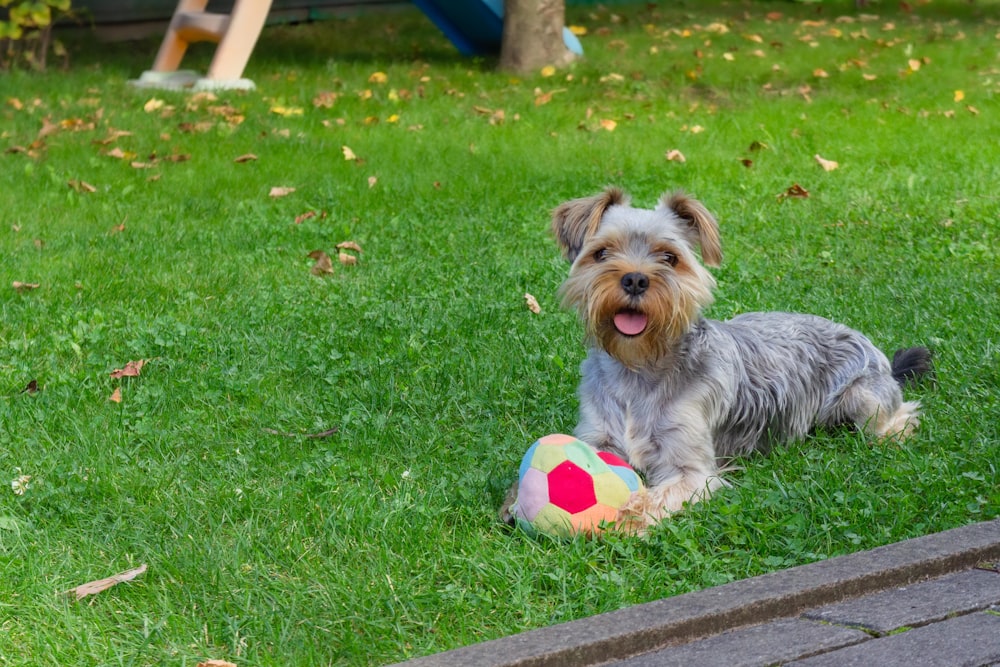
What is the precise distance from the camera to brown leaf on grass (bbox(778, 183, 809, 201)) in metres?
9.90

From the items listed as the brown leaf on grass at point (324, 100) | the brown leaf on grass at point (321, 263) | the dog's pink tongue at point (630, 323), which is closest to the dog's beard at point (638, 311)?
the dog's pink tongue at point (630, 323)

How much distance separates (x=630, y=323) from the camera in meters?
5.02

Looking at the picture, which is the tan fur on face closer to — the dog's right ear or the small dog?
the small dog

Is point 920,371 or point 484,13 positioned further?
point 484,13

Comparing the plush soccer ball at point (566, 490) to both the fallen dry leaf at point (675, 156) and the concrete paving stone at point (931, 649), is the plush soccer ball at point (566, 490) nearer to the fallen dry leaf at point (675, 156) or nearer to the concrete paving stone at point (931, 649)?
the concrete paving stone at point (931, 649)

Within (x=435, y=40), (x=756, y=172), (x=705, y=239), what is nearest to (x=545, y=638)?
(x=705, y=239)

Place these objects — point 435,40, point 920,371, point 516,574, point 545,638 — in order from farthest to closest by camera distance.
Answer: point 435,40 → point 920,371 → point 516,574 → point 545,638

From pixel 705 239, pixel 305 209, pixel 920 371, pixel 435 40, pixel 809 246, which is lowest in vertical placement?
pixel 435 40

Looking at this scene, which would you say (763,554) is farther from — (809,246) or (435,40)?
(435,40)

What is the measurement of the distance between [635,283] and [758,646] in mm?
1827

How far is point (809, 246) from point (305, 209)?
3.87 m

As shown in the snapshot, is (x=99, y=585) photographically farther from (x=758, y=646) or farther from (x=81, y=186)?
(x=81, y=186)

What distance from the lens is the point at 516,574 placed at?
13.9 feet

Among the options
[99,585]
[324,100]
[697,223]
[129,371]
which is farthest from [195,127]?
[99,585]
